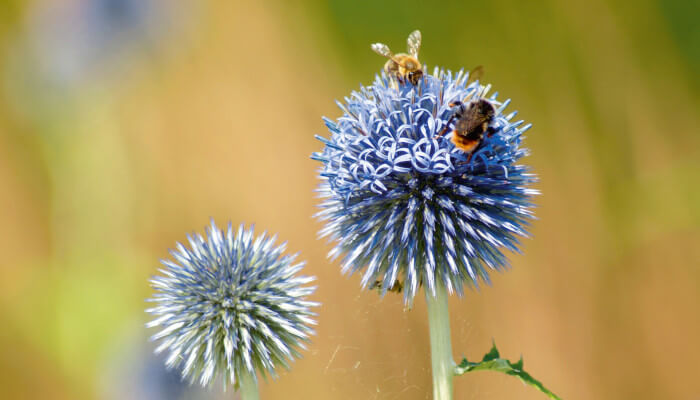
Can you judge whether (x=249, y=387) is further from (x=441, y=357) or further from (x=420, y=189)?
(x=420, y=189)

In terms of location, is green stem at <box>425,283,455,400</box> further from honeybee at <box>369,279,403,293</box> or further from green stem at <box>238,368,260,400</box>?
green stem at <box>238,368,260,400</box>

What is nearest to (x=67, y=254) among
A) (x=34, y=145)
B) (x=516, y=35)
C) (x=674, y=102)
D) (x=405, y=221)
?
(x=34, y=145)

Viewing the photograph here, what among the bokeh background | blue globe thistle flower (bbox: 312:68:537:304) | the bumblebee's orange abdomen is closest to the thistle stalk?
blue globe thistle flower (bbox: 312:68:537:304)

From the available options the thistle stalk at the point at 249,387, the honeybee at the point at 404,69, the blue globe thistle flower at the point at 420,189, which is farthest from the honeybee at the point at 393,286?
the honeybee at the point at 404,69

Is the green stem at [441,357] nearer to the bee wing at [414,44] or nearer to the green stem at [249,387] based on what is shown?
the green stem at [249,387]

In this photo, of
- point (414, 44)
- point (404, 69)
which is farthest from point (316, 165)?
point (404, 69)

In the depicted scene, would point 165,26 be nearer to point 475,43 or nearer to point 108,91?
point 108,91
